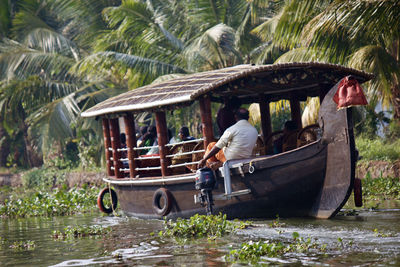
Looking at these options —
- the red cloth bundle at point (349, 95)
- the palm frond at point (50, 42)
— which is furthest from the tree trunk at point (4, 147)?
the red cloth bundle at point (349, 95)

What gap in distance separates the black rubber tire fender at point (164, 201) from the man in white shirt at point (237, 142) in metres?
1.04

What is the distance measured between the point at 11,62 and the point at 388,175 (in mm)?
12360

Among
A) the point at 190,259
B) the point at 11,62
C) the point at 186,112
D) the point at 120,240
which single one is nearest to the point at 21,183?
the point at 11,62

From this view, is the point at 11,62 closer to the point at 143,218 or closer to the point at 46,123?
the point at 46,123

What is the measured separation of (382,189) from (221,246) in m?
5.81

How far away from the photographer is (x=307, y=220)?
8.37 metres

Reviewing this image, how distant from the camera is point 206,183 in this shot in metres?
8.55

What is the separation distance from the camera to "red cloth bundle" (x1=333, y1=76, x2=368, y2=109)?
747 cm

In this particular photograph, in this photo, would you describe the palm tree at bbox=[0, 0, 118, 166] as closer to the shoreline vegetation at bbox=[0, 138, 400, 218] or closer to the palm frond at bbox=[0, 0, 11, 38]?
the palm frond at bbox=[0, 0, 11, 38]

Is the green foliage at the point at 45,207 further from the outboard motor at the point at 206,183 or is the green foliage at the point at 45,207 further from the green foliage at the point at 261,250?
the green foliage at the point at 261,250

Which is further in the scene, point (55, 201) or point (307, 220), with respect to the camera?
point (55, 201)

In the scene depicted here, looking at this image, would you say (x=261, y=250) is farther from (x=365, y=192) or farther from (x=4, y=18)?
(x=4, y=18)

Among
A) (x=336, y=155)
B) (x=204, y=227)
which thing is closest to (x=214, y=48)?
(x=336, y=155)

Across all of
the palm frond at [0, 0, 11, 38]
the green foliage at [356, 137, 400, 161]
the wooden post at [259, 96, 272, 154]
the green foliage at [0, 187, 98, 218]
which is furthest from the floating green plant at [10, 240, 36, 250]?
the palm frond at [0, 0, 11, 38]
